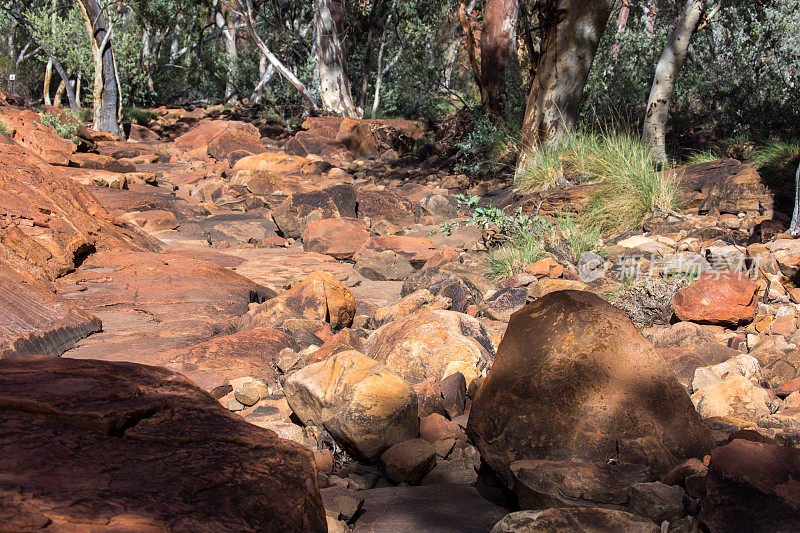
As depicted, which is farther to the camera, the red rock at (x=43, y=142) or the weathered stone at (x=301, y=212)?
the red rock at (x=43, y=142)

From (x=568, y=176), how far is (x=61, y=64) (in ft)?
61.6

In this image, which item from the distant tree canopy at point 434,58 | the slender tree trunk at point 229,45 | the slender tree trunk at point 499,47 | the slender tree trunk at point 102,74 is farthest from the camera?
the slender tree trunk at point 229,45

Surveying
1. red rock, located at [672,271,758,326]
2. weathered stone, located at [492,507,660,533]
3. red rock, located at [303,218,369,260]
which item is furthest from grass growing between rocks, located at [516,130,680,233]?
weathered stone, located at [492,507,660,533]

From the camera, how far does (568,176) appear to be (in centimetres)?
904

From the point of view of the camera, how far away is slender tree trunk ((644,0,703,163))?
8.69 meters

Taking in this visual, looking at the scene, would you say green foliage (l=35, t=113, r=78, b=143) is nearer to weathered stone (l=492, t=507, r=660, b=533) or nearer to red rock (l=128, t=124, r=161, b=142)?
red rock (l=128, t=124, r=161, b=142)

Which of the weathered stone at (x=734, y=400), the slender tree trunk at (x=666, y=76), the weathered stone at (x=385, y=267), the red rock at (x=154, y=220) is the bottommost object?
the weathered stone at (x=385, y=267)

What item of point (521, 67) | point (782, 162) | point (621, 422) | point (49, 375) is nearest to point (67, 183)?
point (49, 375)

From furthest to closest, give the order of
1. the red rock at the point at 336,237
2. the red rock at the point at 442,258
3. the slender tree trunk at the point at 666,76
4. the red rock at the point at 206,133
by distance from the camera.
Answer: the red rock at the point at 206,133, the slender tree trunk at the point at 666,76, the red rock at the point at 336,237, the red rock at the point at 442,258

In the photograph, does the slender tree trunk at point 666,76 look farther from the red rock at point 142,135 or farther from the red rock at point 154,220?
the red rock at point 142,135

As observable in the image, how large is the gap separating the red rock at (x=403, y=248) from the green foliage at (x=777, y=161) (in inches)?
173

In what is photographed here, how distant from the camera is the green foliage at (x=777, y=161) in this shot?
816 cm

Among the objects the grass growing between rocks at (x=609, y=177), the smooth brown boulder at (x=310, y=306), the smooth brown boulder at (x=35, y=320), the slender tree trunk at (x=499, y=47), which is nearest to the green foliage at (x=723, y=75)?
the grass growing between rocks at (x=609, y=177)

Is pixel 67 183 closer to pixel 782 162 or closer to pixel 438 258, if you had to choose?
pixel 438 258
